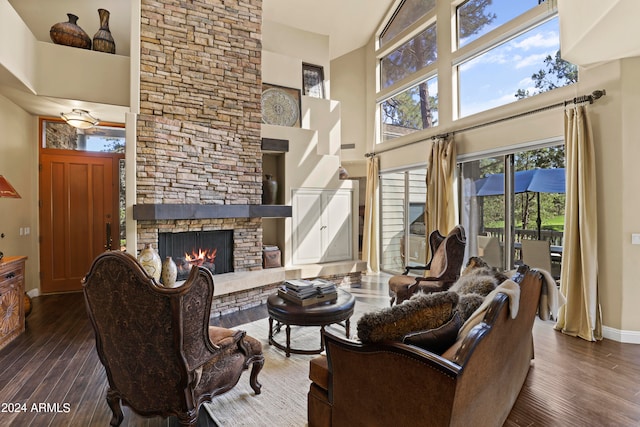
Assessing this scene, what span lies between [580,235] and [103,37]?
261 inches

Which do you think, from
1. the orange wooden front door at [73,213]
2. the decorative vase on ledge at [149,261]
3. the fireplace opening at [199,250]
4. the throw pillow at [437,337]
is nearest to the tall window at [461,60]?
the throw pillow at [437,337]

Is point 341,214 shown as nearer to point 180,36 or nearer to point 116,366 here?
point 180,36

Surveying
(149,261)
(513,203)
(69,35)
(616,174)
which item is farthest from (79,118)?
(616,174)

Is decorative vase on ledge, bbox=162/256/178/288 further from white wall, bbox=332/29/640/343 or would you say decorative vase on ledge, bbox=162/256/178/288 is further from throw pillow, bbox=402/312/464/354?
white wall, bbox=332/29/640/343

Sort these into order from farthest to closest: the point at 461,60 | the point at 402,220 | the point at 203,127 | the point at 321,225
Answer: the point at 402,220 → the point at 321,225 → the point at 461,60 → the point at 203,127

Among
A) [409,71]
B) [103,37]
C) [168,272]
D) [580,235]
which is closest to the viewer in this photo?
[168,272]

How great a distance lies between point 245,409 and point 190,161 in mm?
3307

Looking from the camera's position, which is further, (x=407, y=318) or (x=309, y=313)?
(x=309, y=313)

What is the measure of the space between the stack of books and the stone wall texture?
1976 mm

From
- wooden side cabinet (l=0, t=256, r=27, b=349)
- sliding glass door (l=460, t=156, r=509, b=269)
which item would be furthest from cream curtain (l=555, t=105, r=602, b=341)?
wooden side cabinet (l=0, t=256, r=27, b=349)

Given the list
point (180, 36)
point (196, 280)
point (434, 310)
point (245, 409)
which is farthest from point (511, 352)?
point (180, 36)

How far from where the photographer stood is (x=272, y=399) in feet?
8.14

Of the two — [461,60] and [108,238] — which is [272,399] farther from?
[461,60]

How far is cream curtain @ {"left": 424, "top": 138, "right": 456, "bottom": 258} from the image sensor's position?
5.35m
